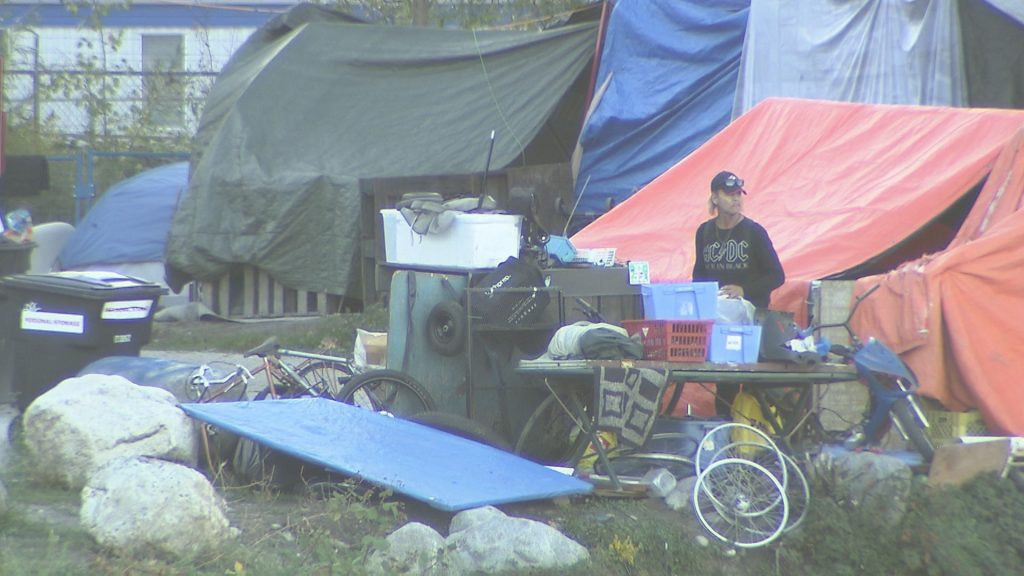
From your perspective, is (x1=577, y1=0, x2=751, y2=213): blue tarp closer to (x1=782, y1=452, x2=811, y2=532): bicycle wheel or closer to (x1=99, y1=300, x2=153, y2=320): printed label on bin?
(x1=99, y1=300, x2=153, y2=320): printed label on bin

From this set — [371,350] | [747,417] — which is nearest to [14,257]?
[371,350]

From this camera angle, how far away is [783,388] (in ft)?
24.7

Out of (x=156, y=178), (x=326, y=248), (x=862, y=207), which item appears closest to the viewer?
(x=862, y=207)

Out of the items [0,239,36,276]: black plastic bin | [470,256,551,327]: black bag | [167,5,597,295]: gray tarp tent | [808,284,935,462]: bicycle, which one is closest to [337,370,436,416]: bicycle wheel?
[470,256,551,327]: black bag

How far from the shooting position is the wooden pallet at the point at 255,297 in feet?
43.8

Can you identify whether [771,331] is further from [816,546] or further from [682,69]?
[682,69]

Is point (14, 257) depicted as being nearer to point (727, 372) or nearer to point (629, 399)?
point (629, 399)

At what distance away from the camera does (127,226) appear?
49.2 ft

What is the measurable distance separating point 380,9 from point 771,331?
12364 mm

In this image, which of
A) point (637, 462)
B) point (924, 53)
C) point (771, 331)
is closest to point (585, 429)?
point (637, 462)

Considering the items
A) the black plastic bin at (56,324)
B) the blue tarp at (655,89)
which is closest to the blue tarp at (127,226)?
the blue tarp at (655,89)

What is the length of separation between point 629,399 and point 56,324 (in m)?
3.79

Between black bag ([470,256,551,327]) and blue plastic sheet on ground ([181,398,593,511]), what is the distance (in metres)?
0.88

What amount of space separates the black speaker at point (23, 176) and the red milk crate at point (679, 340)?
10.7 meters
